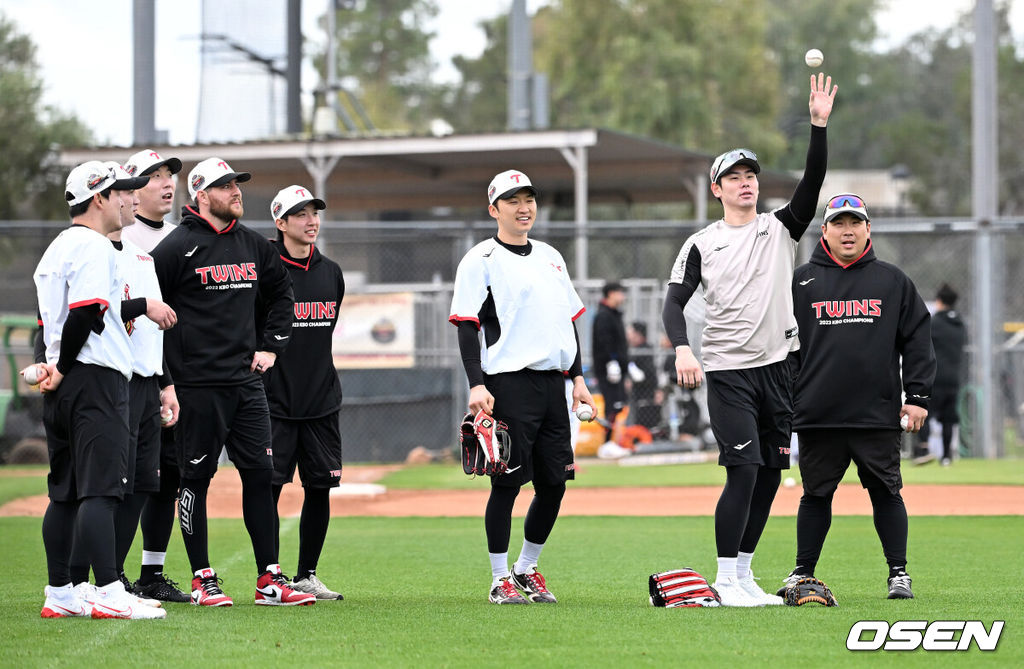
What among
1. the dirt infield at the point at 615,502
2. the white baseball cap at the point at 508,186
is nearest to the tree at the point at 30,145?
the dirt infield at the point at 615,502

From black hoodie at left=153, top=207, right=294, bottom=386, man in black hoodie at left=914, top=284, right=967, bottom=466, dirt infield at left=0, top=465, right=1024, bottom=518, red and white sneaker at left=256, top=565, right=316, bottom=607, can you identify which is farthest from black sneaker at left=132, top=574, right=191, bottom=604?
man in black hoodie at left=914, top=284, right=967, bottom=466

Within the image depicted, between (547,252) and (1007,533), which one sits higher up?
(547,252)

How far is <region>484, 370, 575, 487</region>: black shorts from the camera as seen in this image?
6.46 metres

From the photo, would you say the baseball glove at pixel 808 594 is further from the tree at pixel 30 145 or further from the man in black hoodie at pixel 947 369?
the tree at pixel 30 145

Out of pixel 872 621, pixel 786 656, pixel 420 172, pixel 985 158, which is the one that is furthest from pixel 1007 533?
pixel 420 172

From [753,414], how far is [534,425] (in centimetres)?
109

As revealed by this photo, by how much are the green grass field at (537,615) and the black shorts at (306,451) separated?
0.66 metres

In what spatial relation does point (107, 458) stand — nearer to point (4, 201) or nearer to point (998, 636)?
point (998, 636)

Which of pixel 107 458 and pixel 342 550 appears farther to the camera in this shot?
pixel 342 550

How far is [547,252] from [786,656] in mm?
2670

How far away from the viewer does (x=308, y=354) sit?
6910 mm

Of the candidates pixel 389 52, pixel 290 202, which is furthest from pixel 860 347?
pixel 389 52

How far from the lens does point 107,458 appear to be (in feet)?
19.2

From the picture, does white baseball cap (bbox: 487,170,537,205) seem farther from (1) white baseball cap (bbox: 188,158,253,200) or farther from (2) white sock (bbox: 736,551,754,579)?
(2) white sock (bbox: 736,551,754,579)
